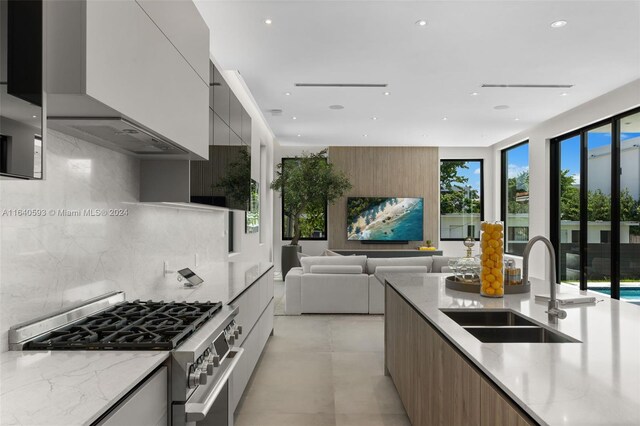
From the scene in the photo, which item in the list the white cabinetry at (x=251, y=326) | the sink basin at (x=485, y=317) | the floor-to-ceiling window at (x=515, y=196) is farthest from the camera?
the floor-to-ceiling window at (x=515, y=196)

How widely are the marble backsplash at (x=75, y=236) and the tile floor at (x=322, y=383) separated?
1.14 meters

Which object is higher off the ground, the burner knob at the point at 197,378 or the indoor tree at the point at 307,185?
the indoor tree at the point at 307,185

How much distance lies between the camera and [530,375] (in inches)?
48.2

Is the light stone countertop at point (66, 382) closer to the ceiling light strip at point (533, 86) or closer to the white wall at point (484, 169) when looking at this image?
the ceiling light strip at point (533, 86)

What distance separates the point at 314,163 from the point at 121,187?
6627mm

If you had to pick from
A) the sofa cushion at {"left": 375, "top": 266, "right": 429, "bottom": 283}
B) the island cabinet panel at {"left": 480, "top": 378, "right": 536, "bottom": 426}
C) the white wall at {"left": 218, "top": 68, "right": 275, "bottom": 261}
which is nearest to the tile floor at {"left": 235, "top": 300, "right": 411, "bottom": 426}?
the sofa cushion at {"left": 375, "top": 266, "right": 429, "bottom": 283}

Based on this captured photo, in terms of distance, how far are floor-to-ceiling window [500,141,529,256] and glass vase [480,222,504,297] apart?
683 cm

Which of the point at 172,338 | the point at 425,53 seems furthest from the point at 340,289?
the point at 172,338

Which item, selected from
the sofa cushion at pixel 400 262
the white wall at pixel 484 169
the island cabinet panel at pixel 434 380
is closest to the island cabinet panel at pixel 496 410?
the island cabinet panel at pixel 434 380

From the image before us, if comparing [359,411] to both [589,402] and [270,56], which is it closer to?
[589,402]

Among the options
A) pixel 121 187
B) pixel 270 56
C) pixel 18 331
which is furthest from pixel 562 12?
pixel 18 331

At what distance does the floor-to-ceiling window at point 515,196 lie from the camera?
873 cm

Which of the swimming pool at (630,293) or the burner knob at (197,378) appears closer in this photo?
the burner knob at (197,378)

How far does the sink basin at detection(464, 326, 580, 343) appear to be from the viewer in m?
1.83
